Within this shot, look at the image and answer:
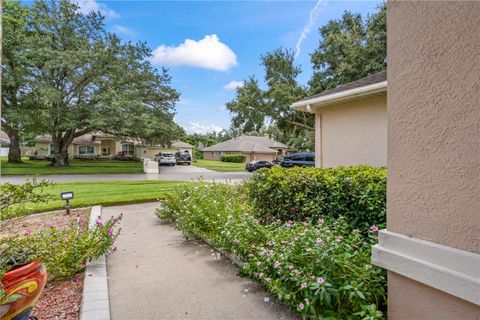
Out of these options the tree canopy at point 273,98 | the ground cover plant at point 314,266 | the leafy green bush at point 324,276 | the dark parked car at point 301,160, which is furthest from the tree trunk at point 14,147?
the leafy green bush at point 324,276

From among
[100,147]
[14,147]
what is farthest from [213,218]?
[100,147]

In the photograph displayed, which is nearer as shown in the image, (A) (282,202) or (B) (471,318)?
(B) (471,318)

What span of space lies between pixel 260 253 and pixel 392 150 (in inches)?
75.6

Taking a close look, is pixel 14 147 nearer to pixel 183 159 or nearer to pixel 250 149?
pixel 183 159

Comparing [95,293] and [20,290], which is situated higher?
[20,290]

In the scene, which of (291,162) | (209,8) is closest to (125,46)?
(291,162)

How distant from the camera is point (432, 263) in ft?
6.28

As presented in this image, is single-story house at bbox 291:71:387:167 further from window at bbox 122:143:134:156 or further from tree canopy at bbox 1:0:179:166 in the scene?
window at bbox 122:143:134:156

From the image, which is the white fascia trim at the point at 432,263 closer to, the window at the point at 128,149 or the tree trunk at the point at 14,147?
the tree trunk at the point at 14,147

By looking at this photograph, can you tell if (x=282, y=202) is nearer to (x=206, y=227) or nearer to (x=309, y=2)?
(x=206, y=227)

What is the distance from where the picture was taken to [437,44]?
194cm

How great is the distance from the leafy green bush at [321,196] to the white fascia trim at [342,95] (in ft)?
9.78

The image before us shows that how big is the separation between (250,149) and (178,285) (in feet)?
126

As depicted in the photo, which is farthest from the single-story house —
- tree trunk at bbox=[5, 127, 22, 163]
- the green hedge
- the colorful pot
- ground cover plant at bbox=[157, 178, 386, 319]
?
the green hedge
